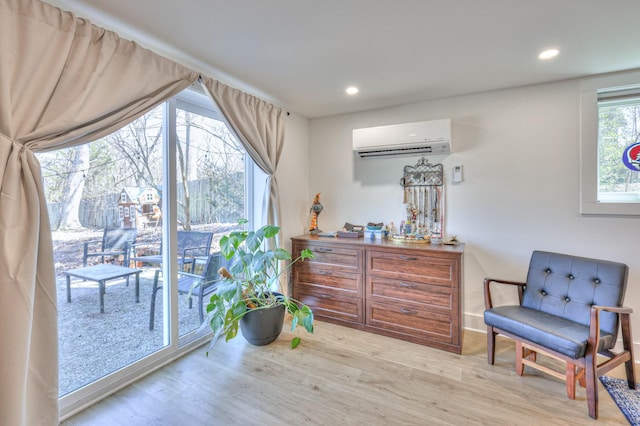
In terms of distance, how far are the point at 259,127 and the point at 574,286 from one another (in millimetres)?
2856

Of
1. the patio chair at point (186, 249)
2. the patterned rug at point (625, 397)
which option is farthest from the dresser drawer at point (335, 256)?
the patterned rug at point (625, 397)

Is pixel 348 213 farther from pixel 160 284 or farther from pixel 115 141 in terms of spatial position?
pixel 115 141

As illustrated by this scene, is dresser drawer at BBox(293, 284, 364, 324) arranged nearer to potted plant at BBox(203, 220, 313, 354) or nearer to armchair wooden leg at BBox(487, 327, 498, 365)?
potted plant at BBox(203, 220, 313, 354)

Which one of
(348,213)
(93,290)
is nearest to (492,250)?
(348,213)

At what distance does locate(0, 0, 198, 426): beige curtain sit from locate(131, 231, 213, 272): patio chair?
2.26 feet

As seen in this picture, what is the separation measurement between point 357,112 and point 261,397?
2.93 meters

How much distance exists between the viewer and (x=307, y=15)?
1.61 m

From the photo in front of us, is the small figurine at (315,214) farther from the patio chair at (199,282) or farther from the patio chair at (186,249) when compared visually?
the patio chair at (186,249)

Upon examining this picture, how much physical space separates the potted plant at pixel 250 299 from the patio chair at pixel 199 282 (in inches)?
6.7

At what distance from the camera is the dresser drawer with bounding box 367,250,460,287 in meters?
2.37

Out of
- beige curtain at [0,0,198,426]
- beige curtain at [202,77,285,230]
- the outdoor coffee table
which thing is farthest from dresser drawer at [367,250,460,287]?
beige curtain at [0,0,198,426]

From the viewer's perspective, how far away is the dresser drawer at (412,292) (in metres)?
2.39

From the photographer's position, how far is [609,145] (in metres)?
2.39

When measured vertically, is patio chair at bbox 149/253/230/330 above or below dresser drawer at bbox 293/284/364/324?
above
